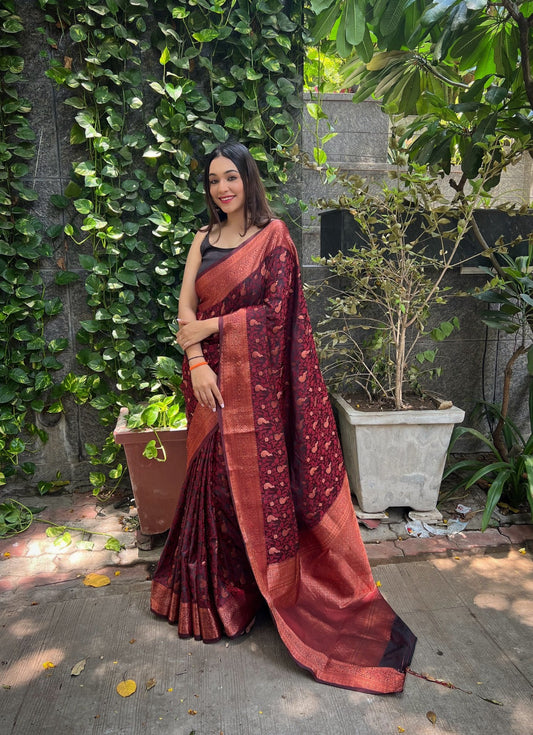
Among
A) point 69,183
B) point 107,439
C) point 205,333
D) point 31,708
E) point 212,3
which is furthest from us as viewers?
point 107,439

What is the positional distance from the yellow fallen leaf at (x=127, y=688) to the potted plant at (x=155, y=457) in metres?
0.82

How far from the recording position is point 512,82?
261 centimetres

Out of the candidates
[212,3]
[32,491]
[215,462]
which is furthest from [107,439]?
[212,3]

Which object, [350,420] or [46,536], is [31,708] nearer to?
[46,536]

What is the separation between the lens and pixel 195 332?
2014mm

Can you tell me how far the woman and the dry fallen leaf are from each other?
325 mm

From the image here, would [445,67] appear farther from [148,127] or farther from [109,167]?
[109,167]

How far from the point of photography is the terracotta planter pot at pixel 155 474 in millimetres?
2473

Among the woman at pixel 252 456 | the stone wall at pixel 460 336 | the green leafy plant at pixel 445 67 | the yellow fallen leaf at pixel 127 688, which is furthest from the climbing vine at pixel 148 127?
the yellow fallen leaf at pixel 127 688

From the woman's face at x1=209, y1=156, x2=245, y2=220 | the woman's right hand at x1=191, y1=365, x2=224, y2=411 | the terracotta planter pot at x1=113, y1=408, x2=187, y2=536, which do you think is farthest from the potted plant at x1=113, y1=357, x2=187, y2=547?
the woman's face at x1=209, y1=156, x2=245, y2=220

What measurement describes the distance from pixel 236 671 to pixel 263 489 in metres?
0.59

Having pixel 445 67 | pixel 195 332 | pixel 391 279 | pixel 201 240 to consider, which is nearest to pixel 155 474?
pixel 195 332

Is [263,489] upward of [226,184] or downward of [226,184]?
downward

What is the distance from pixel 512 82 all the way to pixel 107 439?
263 cm
